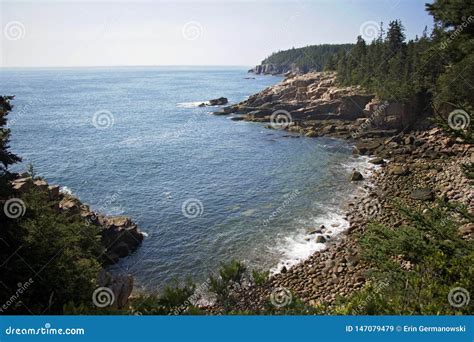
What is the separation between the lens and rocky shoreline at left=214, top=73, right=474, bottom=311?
21734 mm

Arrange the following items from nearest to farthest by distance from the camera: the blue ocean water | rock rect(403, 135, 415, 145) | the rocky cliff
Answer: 1. the rocky cliff
2. the blue ocean water
3. rock rect(403, 135, 415, 145)

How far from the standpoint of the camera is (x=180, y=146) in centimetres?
5488

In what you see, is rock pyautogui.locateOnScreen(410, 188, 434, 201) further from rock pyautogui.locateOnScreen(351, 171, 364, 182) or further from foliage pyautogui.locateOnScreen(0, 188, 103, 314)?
foliage pyautogui.locateOnScreen(0, 188, 103, 314)

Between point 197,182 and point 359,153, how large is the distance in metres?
24.3
